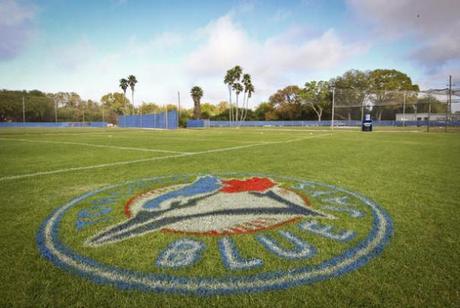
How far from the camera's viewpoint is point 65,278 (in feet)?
6.12

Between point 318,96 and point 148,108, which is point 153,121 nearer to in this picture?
point 318,96

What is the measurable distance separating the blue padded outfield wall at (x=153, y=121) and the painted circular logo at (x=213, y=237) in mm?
36450

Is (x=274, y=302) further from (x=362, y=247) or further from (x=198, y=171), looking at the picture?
(x=198, y=171)

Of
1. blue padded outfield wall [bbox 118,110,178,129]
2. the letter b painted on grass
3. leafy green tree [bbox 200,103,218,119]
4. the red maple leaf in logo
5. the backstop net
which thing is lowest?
the letter b painted on grass

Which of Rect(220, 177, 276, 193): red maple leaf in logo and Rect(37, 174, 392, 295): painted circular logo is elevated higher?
Rect(220, 177, 276, 193): red maple leaf in logo

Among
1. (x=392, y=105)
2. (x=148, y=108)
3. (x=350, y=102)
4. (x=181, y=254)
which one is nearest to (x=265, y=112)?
(x=392, y=105)

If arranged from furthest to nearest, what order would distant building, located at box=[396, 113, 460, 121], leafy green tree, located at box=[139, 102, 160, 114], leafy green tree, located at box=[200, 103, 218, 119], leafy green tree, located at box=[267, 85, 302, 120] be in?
leafy green tree, located at box=[139, 102, 160, 114], leafy green tree, located at box=[200, 103, 218, 119], leafy green tree, located at box=[267, 85, 302, 120], distant building, located at box=[396, 113, 460, 121]

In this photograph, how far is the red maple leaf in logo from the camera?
13.7 feet

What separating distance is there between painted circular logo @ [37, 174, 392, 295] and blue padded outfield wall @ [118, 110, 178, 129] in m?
36.5

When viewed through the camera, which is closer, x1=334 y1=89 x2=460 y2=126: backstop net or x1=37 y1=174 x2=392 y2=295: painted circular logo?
x1=37 y1=174 x2=392 y2=295: painted circular logo

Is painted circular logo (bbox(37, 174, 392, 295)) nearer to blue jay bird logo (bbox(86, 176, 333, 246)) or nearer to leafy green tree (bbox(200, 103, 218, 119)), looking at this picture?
blue jay bird logo (bbox(86, 176, 333, 246))

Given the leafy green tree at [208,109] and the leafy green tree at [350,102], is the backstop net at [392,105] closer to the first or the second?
the leafy green tree at [350,102]

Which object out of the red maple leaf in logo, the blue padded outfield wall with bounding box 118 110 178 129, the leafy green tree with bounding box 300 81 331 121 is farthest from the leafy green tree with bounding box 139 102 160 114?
the red maple leaf in logo

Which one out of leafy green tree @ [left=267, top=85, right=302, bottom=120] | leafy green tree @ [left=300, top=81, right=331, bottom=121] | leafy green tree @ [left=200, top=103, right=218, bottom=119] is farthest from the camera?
leafy green tree @ [left=200, top=103, right=218, bottom=119]
